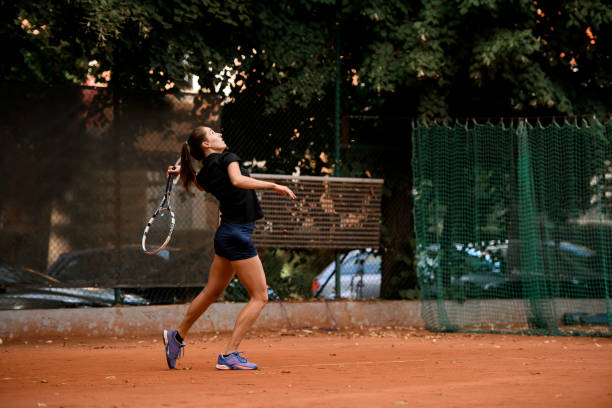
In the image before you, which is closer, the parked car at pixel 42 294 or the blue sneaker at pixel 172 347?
the blue sneaker at pixel 172 347

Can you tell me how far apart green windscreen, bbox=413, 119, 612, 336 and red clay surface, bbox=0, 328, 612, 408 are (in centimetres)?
83

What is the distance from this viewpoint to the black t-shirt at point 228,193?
7.16m

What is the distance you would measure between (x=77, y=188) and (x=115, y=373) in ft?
12.6

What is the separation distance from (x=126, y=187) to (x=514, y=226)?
16.2 feet

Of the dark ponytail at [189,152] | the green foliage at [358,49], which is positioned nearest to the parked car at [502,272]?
the green foliage at [358,49]

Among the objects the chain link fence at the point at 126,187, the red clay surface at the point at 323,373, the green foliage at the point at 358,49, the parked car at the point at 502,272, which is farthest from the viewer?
the parked car at the point at 502,272

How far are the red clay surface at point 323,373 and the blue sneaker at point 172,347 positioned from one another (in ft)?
0.38

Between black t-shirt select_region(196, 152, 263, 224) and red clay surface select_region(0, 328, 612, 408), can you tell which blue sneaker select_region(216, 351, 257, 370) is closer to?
red clay surface select_region(0, 328, 612, 408)

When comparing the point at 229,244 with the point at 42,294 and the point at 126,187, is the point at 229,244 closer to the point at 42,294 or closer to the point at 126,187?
the point at 126,187

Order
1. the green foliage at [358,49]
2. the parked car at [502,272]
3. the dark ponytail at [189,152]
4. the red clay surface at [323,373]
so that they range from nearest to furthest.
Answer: the red clay surface at [323,373]
the dark ponytail at [189,152]
the green foliage at [358,49]
the parked car at [502,272]

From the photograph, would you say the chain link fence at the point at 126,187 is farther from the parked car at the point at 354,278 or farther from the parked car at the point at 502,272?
the parked car at the point at 502,272

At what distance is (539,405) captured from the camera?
17.9 feet

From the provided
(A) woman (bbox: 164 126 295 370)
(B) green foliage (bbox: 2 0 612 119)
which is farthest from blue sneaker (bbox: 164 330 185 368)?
(B) green foliage (bbox: 2 0 612 119)

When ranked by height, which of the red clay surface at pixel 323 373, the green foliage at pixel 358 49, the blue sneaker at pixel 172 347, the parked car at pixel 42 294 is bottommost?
the red clay surface at pixel 323 373
